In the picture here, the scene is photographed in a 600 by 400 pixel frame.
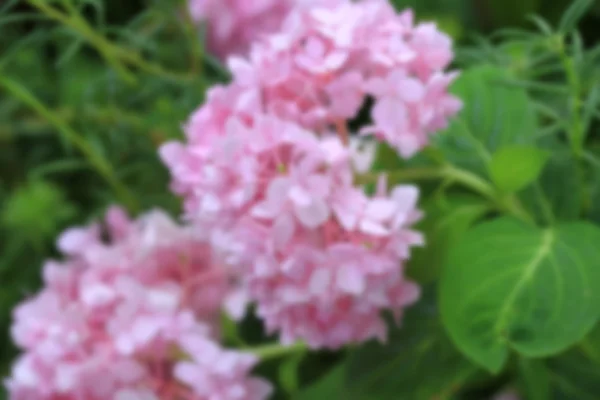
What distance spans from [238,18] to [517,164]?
0.34 meters

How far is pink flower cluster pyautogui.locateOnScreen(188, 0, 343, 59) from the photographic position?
A: 2.56ft

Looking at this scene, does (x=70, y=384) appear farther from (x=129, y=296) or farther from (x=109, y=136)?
(x=109, y=136)

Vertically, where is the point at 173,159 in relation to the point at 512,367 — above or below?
above

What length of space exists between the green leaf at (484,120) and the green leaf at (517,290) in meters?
0.07

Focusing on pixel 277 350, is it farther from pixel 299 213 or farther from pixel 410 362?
pixel 299 213

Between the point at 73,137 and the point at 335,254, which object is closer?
the point at 335,254

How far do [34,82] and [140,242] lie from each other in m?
0.27

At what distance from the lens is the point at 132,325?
640 mm

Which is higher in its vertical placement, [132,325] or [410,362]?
[132,325]

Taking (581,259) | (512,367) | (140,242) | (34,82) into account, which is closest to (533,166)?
(581,259)

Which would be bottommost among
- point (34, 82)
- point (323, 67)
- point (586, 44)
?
point (323, 67)

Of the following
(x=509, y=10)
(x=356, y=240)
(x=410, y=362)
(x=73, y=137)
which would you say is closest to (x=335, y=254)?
(x=356, y=240)

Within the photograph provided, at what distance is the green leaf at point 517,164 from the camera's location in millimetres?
528

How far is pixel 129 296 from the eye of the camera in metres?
0.65
